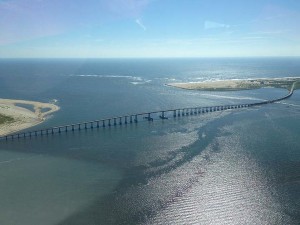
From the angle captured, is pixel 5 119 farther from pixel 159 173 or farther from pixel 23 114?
pixel 159 173

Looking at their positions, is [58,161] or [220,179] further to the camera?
[58,161]

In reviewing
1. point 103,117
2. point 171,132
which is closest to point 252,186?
point 171,132

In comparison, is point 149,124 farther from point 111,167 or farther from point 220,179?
point 220,179

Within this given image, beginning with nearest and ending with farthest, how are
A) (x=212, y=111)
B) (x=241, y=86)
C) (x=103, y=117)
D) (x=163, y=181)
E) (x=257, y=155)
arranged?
(x=163, y=181), (x=257, y=155), (x=103, y=117), (x=212, y=111), (x=241, y=86)

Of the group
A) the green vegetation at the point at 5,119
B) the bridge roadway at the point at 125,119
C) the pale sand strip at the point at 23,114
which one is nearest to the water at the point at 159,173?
the bridge roadway at the point at 125,119

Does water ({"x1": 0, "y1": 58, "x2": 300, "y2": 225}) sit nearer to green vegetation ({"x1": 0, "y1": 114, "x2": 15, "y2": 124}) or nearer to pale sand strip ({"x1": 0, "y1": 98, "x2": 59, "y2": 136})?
pale sand strip ({"x1": 0, "y1": 98, "x2": 59, "y2": 136})

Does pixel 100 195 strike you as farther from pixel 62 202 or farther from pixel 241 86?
pixel 241 86

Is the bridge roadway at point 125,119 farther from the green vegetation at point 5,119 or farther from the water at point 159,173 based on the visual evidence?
the green vegetation at point 5,119

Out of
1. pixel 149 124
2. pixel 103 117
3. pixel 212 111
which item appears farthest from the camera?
pixel 212 111

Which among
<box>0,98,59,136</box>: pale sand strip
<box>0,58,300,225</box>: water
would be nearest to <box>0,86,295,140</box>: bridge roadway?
<box>0,58,300,225</box>: water
